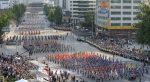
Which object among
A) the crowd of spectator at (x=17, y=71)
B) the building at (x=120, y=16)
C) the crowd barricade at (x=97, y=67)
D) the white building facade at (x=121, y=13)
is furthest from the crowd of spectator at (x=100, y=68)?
the white building facade at (x=121, y=13)

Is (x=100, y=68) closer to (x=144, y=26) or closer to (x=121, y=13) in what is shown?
(x=144, y=26)

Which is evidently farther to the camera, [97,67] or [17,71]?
[97,67]

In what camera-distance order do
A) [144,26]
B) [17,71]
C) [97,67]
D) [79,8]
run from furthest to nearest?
[79,8], [144,26], [97,67], [17,71]

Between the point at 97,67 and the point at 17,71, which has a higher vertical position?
the point at 17,71

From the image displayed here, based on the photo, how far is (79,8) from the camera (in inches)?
7367

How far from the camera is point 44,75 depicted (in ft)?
173

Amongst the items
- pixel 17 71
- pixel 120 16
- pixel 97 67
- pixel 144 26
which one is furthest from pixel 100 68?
pixel 120 16

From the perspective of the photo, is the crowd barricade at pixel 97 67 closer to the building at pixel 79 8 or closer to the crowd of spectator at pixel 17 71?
the crowd of spectator at pixel 17 71

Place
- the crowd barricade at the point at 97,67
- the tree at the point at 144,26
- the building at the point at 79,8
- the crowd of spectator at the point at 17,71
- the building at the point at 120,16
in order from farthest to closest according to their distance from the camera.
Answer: the building at the point at 79,8 < the building at the point at 120,16 < the tree at the point at 144,26 < the crowd barricade at the point at 97,67 < the crowd of spectator at the point at 17,71

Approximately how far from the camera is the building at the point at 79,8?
18455 cm

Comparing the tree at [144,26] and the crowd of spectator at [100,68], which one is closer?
the crowd of spectator at [100,68]

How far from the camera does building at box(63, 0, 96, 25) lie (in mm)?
184550

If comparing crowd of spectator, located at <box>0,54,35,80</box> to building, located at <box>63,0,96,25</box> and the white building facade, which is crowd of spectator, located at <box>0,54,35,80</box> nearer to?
the white building facade

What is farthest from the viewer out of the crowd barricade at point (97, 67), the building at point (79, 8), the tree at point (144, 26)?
the building at point (79, 8)
